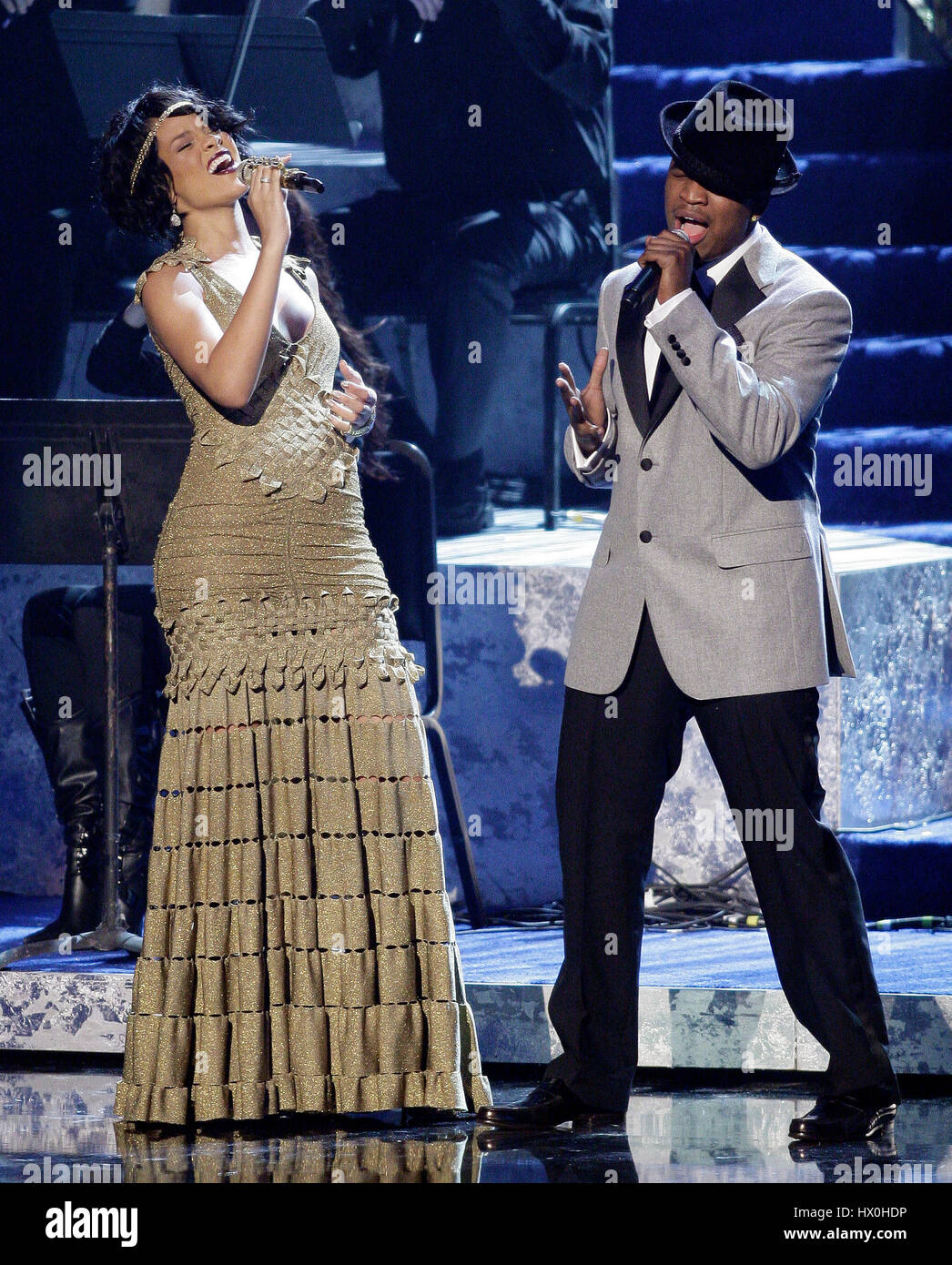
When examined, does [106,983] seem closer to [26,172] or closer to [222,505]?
[222,505]

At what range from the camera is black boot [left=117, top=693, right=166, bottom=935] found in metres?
3.98

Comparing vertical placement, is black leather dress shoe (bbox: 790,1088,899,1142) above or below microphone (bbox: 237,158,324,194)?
below

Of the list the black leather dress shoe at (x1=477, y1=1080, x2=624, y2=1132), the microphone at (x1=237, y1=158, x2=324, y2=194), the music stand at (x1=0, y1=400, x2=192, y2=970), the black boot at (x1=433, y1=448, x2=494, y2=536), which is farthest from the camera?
the black boot at (x1=433, y1=448, x2=494, y2=536)

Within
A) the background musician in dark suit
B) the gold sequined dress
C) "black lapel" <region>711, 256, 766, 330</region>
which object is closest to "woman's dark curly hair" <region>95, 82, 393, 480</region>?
the gold sequined dress

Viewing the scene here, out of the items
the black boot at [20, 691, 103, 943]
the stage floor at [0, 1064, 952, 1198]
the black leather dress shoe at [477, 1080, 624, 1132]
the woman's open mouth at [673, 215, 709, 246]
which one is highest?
the woman's open mouth at [673, 215, 709, 246]

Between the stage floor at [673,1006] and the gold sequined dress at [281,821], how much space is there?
1.38 feet

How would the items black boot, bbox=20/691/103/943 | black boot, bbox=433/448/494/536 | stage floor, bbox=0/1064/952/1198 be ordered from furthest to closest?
black boot, bbox=433/448/494/536
black boot, bbox=20/691/103/943
stage floor, bbox=0/1064/952/1198

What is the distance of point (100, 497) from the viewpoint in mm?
3787

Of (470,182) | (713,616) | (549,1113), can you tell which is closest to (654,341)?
(713,616)

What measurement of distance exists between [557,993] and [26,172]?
132 inches

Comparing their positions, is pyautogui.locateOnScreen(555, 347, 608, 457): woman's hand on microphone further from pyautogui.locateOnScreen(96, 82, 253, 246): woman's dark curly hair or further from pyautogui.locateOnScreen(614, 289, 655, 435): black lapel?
pyautogui.locateOnScreen(96, 82, 253, 246): woman's dark curly hair

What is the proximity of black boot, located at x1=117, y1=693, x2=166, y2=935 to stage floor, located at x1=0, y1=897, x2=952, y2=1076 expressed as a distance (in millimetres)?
228

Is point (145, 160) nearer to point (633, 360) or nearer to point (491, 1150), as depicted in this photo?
point (633, 360)

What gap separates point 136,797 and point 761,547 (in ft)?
5.83
